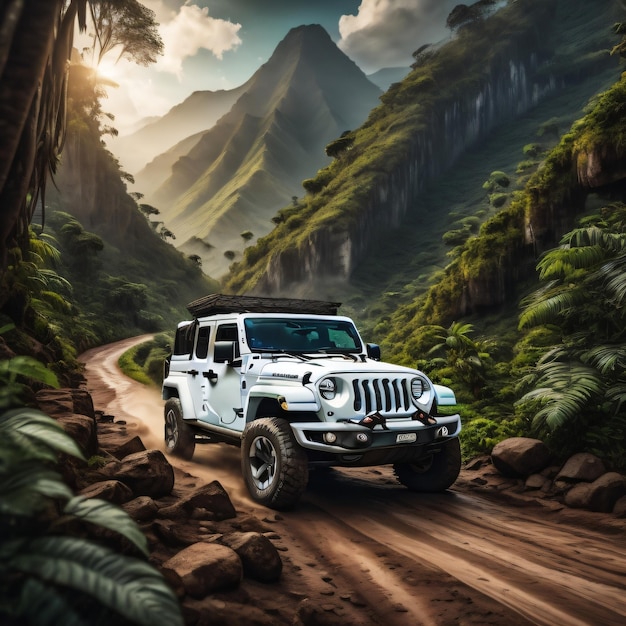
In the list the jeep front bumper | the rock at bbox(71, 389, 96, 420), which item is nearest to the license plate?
the jeep front bumper

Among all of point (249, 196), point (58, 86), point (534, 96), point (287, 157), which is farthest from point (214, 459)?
point (287, 157)

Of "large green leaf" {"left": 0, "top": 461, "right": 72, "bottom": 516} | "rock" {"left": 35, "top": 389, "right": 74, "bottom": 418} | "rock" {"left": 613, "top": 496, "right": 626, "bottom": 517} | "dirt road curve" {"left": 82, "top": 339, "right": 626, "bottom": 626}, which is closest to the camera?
"large green leaf" {"left": 0, "top": 461, "right": 72, "bottom": 516}

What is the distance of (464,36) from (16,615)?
104428mm

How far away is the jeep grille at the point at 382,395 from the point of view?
5.56 m

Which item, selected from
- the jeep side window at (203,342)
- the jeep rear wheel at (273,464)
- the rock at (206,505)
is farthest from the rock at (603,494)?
the jeep side window at (203,342)

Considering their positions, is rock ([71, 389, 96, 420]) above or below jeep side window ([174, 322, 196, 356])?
below

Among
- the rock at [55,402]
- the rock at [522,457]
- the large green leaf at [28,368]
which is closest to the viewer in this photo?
the large green leaf at [28,368]

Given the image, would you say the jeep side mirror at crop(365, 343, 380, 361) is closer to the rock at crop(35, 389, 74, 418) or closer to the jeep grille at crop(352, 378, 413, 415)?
the jeep grille at crop(352, 378, 413, 415)

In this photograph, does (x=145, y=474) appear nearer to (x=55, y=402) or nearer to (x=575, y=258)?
(x=55, y=402)

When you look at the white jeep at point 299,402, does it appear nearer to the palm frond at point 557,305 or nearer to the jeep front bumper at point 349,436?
the jeep front bumper at point 349,436

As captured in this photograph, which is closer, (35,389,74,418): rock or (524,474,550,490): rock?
(35,389,74,418): rock

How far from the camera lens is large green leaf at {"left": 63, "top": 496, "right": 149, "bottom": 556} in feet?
6.63

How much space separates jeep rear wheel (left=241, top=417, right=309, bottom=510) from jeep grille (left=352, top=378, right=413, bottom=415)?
0.81 m

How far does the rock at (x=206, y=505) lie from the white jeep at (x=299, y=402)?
25.1 inches
